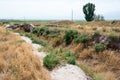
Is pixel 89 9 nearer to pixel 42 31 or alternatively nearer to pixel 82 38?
pixel 42 31

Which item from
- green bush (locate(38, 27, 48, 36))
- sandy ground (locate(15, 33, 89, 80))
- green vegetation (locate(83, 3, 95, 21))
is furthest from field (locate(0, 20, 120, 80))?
green vegetation (locate(83, 3, 95, 21))

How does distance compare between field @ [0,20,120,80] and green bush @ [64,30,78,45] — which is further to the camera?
green bush @ [64,30,78,45]

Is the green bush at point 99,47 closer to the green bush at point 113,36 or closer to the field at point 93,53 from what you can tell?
the field at point 93,53

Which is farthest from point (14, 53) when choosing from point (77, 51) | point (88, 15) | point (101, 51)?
point (88, 15)

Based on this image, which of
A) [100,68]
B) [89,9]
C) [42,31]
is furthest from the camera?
[89,9]

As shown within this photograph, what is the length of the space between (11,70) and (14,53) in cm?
304

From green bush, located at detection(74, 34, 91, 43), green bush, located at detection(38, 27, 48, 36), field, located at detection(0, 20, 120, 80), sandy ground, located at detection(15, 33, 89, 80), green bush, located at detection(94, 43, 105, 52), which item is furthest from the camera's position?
green bush, located at detection(38, 27, 48, 36)

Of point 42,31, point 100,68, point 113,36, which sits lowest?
point 100,68

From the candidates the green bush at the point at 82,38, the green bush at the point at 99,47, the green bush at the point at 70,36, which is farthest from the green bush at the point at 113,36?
the green bush at the point at 70,36

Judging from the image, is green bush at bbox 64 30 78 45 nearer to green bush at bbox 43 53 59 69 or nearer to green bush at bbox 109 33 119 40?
green bush at bbox 109 33 119 40

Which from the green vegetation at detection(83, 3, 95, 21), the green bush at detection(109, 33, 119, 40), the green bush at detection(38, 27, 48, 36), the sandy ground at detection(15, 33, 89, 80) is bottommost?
the green bush at detection(38, 27, 48, 36)

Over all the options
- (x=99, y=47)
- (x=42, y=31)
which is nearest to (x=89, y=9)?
(x=42, y=31)

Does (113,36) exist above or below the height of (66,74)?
above

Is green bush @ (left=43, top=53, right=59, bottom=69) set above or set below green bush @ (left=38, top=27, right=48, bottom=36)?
above
